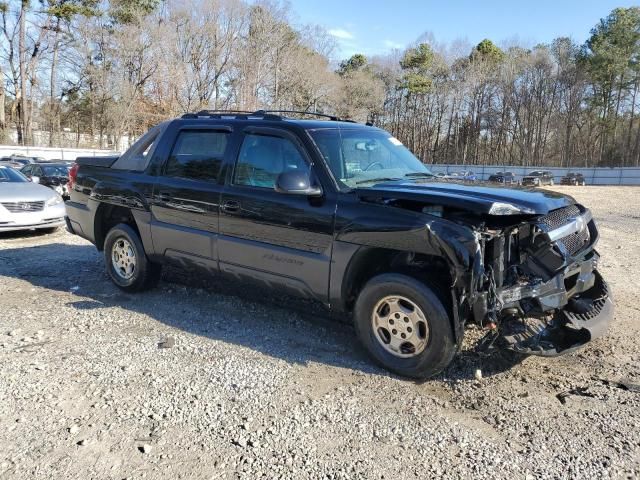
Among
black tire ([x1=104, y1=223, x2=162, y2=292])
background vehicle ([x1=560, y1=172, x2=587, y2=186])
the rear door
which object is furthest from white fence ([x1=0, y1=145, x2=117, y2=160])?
background vehicle ([x1=560, y1=172, x2=587, y2=186])

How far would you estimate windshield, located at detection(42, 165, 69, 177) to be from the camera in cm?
1744

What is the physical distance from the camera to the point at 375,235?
3928 millimetres

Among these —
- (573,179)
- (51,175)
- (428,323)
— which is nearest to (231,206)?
(428,323)

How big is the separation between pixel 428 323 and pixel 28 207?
8.68 m

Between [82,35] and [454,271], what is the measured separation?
51.2 metres

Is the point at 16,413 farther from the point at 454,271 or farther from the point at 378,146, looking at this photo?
the point at 378,146

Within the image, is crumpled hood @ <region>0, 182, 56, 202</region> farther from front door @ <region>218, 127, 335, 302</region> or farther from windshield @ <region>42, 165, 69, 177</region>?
windshield @ <region>42, 165, 69, 177</region>

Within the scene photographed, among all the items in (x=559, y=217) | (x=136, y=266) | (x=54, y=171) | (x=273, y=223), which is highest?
(x=559, y=217)

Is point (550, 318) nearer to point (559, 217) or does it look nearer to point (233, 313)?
point (559, 217)

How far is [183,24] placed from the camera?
44.8m

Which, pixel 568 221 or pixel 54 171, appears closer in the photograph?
pixel 568 221

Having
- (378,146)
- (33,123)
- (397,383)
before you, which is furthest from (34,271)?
(33,123)

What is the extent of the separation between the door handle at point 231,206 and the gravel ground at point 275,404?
1091 millimetres

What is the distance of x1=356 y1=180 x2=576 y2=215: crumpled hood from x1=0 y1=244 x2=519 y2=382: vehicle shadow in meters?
1.21
